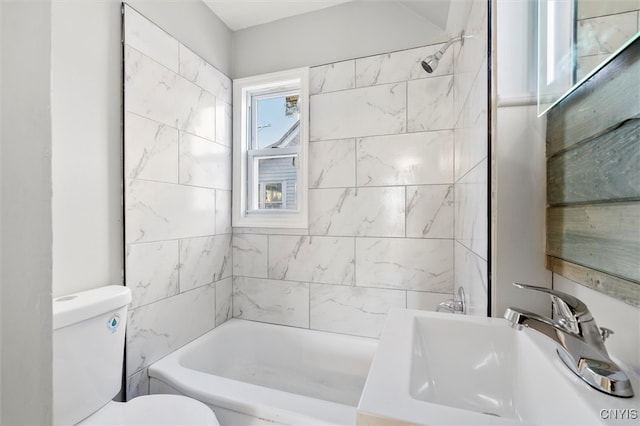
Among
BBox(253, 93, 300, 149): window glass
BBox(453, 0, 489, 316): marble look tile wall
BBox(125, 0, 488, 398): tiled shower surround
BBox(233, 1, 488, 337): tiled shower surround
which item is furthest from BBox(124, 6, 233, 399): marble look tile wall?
BBox(453, 0, 489, 316): marble look tile wall

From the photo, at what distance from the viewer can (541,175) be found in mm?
902

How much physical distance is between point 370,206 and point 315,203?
38 centimetres

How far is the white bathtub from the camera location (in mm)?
1295

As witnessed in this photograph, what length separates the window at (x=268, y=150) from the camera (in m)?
2.18

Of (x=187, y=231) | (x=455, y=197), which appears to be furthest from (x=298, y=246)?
(x=455, y=197)

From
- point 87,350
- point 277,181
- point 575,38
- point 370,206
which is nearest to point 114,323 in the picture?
point 87,350

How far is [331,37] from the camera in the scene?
Result: 204 cm

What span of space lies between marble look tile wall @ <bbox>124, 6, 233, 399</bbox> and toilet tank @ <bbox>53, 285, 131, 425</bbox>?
185 millimetres

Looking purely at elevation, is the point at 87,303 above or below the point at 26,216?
below

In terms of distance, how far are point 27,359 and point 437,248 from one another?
1.84 metres

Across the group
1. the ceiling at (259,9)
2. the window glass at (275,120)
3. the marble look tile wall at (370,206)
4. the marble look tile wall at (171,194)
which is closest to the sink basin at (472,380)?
the marble look tile wall at (370,206)

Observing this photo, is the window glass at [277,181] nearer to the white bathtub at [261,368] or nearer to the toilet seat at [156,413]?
the white bathtub at [261,368]

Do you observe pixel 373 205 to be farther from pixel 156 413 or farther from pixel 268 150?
pixel 156 413

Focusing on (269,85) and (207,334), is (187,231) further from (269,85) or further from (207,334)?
(269,85)
